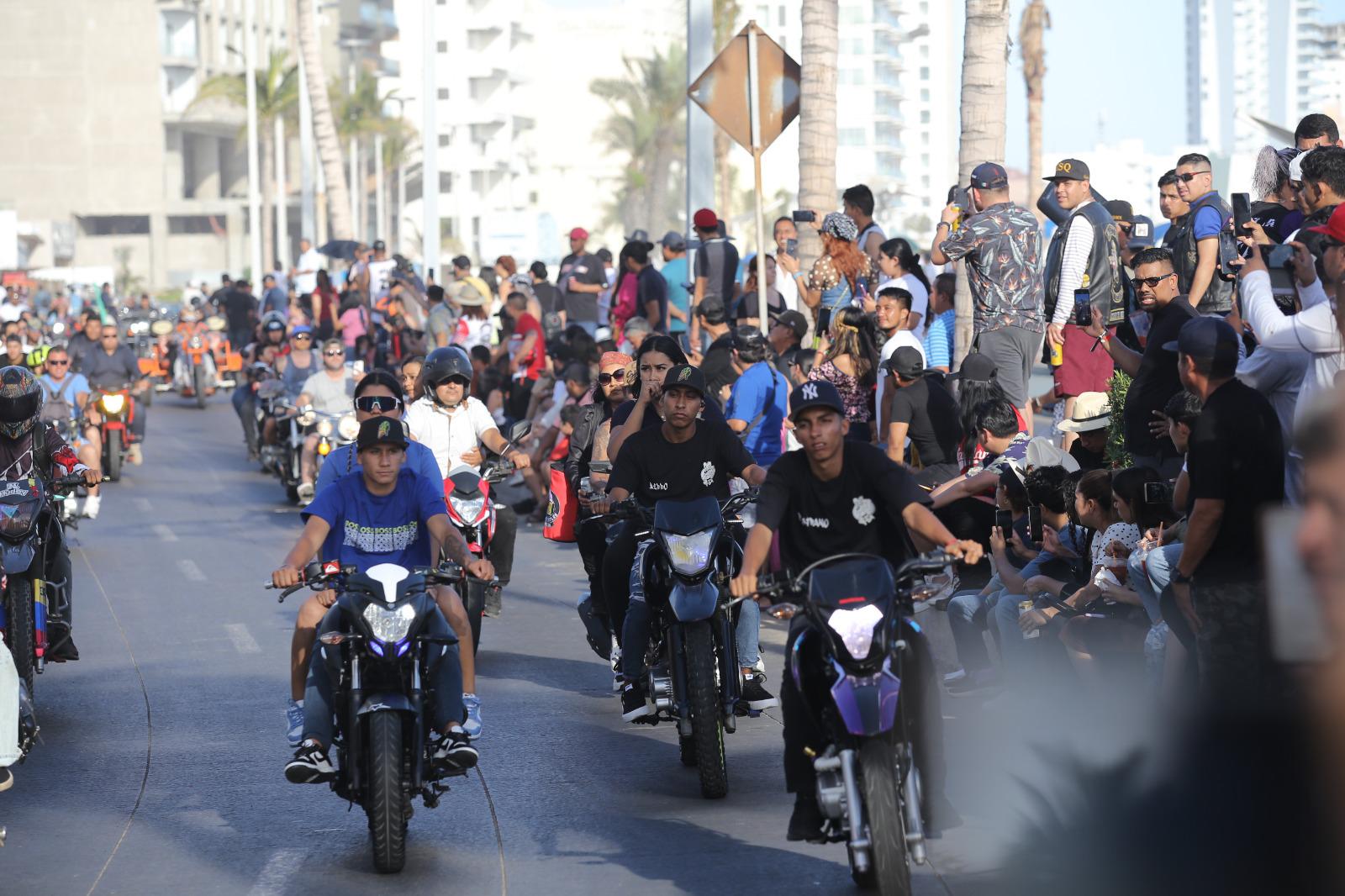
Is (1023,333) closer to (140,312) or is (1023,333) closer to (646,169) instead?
(140,312)

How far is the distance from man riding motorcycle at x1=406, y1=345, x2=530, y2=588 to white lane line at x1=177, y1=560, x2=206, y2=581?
4.72 meters

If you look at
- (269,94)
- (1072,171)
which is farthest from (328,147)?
(269,94)

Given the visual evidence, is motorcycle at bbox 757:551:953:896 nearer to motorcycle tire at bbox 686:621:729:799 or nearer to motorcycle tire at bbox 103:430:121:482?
motorcycle tire at bbox 686:621:729:799

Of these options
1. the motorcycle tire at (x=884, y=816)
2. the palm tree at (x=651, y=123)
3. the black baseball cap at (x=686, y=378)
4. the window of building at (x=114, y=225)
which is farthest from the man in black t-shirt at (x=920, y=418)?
the window of building at (x=114, y=225)

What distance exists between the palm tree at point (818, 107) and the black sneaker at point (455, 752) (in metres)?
13.5

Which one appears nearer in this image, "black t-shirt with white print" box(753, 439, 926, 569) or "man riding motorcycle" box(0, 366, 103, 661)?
"black t-shirt with white print" box(753, 439, 926, 569)

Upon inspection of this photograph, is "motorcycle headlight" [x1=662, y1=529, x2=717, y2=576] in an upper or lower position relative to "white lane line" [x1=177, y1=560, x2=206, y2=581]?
upper

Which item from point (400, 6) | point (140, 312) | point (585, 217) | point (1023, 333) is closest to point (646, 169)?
point (400, 6)

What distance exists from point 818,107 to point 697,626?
43.5 feet

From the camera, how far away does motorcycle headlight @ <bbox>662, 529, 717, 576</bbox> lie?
27.7ft

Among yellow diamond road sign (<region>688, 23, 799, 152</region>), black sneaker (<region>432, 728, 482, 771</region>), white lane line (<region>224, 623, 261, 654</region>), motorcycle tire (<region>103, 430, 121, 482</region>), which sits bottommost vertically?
white lane line (<region>224, 623, 261, 654</region>)

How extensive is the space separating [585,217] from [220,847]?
159 metres

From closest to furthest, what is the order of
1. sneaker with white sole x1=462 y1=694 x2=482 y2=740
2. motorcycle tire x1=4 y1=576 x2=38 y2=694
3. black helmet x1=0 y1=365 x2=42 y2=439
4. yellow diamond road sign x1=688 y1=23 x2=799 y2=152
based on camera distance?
sneaker with white sole x1=462 y1=694 x2=482 y2=740
motorcycle tire x1=4 y1=576 x2=38 y2=694
black helmet x1=0 y1=365 x2=42 y2=439
yellow diamond road sign x1=688 y1=23 x2=799 y2=152

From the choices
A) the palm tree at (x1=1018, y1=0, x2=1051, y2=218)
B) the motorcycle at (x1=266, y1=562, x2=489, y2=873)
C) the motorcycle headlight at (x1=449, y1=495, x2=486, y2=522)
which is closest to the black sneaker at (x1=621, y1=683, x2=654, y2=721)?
the motorcycle at (x1=266, y1=562, x2=489, y2=873)
